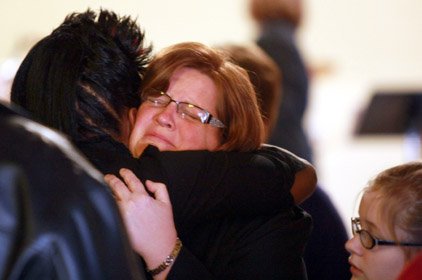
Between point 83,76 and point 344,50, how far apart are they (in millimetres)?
6972

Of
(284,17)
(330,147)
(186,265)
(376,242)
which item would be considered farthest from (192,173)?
(330,147)

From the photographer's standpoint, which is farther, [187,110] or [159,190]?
[187,110]

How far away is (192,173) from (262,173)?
13 centimetres

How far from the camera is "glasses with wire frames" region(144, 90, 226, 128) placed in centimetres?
165

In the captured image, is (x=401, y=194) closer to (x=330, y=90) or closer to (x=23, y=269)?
(x=23, y=269)

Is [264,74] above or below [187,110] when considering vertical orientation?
below

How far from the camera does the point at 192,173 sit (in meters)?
1.46

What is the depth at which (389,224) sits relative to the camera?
64.7 inches

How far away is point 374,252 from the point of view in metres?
1.67

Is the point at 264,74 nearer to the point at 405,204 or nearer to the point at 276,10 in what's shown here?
the point at 405,204

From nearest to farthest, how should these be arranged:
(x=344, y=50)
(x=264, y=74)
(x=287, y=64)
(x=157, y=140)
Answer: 1. (x=157, y=140)
2. (x=264, y=74)
3. (x=287, y=64)
4. (x=344, y=50)

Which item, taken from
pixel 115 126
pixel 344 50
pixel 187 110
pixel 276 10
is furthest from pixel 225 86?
pixel 344 50

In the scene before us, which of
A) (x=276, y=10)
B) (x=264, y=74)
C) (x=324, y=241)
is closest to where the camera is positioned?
(x=324, y=241)

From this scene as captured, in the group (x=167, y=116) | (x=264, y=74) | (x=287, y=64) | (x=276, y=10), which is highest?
(x=167, y=116)
